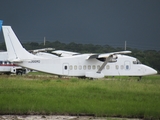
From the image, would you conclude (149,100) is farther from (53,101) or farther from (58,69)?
(58,69)

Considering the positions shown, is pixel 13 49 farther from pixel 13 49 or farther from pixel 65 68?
pixel 65 68

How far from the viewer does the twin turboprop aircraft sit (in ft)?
117

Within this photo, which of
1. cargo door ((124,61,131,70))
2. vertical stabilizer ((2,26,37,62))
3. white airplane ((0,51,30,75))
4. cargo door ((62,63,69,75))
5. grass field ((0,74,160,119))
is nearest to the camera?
grass field ((0,74,160,119))

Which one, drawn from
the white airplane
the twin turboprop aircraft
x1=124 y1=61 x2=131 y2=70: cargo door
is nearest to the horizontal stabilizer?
→ the twin turboprop aircraft

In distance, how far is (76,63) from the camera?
37.7 meters

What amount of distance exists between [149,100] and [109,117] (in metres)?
4.42

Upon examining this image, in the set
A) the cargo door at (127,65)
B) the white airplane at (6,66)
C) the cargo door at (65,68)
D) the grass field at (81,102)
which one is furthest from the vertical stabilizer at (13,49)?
the grass field at (81,102)

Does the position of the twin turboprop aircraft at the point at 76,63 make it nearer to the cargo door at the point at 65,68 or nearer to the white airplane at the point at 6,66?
the cargo door at the point at 65,68

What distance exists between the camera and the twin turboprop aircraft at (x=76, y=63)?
35.7m

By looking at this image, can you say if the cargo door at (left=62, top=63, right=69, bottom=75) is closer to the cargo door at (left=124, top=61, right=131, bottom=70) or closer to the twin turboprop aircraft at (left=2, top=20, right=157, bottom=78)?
the twin turboprop aircraft at (left=2, top=20, right=157, bottom=78)

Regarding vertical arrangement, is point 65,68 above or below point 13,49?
below

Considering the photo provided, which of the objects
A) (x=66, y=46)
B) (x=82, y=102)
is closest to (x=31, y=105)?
(x=82, y=102)

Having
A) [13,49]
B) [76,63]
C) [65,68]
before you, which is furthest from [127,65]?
[13,49]

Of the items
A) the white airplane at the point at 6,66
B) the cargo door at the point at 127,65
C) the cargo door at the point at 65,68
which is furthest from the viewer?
the white airplane at the point at 6,66
